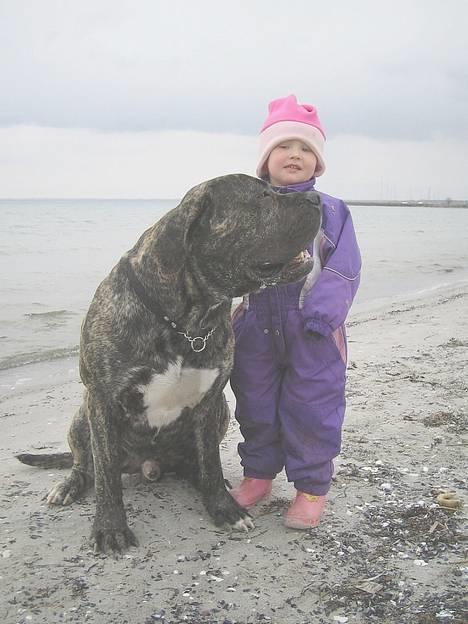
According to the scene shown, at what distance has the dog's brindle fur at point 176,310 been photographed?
2.98 m

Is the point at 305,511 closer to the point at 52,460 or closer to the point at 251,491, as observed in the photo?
the point at 251,491

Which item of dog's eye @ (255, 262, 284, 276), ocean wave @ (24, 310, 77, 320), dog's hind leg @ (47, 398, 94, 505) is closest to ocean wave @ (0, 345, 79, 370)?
ocean wave @ (24, 310, 77, 320)

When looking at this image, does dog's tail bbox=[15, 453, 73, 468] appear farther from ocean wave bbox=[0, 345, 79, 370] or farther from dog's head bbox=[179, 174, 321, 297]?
ocean wave bbox=[0, 345, 79, 370]

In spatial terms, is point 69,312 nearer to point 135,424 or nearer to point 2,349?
point 2,349

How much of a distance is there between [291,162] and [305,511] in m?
1.87

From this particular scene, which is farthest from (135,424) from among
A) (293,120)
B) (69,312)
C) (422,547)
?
(69,312)

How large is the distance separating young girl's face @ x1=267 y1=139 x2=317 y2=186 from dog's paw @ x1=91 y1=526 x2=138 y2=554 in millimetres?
2024

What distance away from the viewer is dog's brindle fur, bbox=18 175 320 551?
9.79ft

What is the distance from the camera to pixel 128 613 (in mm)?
2576

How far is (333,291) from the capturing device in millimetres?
3266

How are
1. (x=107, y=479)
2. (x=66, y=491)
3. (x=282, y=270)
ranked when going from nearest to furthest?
(x=282, y=270), (x=107, y=479), (x=66, y=491)

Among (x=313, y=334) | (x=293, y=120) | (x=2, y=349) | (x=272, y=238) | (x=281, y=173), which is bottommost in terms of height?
(x=2, y=349)

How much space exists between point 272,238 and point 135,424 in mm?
1183

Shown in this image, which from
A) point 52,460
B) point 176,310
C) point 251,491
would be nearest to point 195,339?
point 176,310
